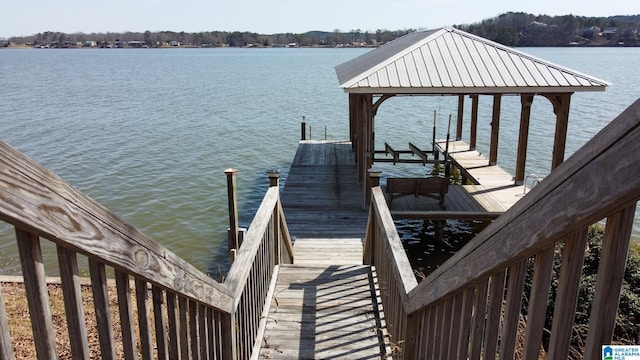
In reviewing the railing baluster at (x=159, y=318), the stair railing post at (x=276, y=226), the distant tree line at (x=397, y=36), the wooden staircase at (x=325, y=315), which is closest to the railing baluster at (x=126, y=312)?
the railing baluster at (x=159, y=318)

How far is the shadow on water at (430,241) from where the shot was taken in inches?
409

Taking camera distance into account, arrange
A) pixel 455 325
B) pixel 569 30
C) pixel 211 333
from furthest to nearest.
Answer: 1. pixel 569 30
2. pixel 211 333
3. pixel 455 325

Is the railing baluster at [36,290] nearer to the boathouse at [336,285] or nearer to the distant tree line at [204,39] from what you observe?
the boathouse at [336,285]

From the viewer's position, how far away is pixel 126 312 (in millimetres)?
1594

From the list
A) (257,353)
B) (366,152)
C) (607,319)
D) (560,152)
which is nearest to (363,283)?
(257,353)

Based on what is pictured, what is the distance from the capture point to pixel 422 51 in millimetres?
11594

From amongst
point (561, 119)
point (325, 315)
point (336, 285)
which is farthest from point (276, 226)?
point (561, 119)

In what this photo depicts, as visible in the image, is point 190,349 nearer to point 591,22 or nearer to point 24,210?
point 24,210

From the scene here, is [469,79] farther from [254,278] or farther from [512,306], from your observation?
[512,306]

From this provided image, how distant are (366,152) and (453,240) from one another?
9.15 ft

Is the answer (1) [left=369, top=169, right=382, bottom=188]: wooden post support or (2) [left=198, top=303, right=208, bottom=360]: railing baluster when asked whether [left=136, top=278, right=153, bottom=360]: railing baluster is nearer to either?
(2) [left=198, top=303, right=208, bottom=360]: railing baluster

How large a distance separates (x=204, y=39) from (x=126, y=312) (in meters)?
179

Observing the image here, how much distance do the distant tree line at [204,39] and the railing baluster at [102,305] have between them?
15432 cm

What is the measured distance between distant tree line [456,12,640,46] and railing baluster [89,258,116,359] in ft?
378
